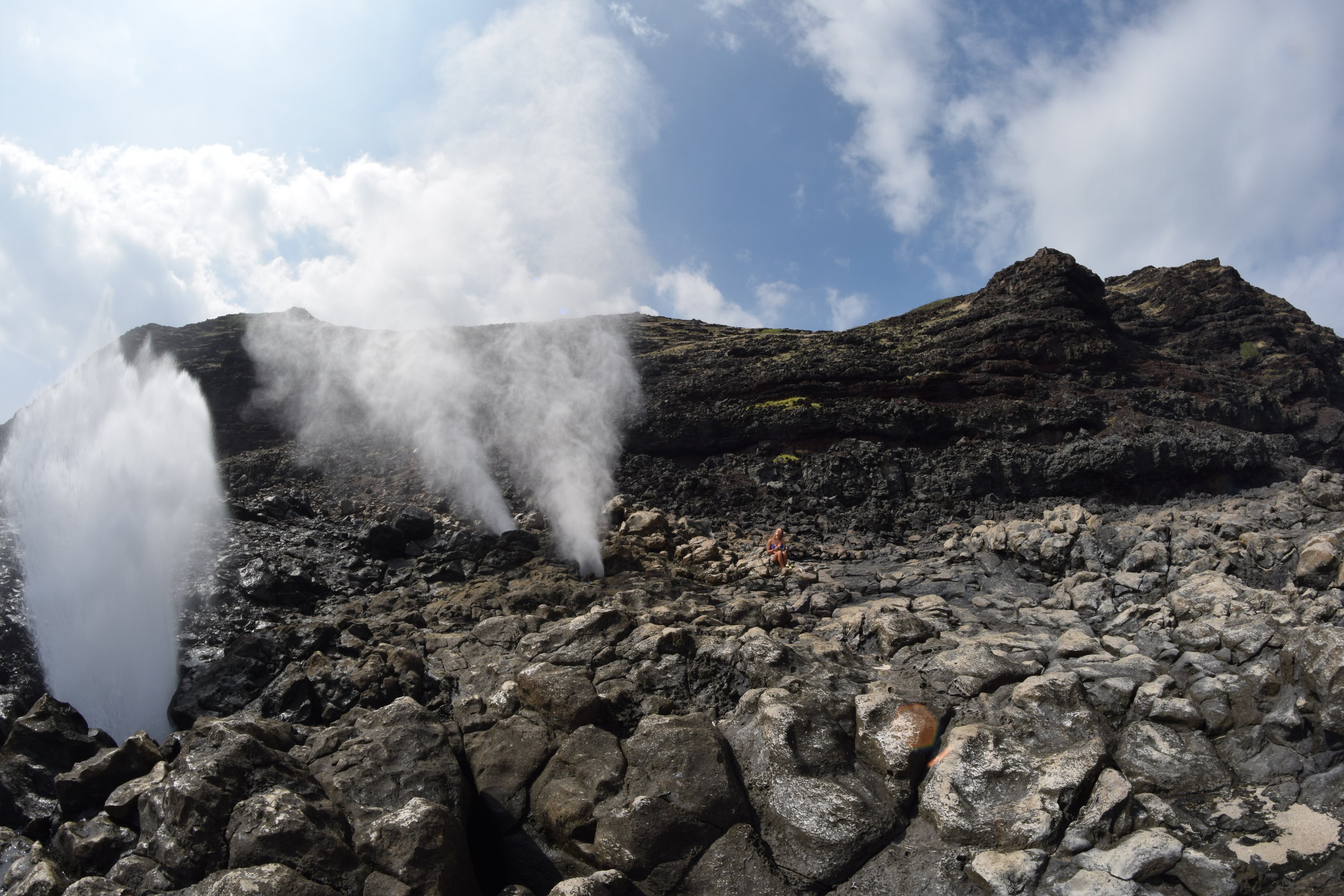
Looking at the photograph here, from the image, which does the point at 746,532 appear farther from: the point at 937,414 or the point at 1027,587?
the point at 937,414

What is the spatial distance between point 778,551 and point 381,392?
19.7 metres

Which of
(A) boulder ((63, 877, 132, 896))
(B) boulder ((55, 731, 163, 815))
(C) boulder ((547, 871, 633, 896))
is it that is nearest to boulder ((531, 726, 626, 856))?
(C) boulder ((547, 871, 633, 896))

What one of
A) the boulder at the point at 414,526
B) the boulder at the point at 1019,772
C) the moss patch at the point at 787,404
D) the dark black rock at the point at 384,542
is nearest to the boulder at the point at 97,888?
the boulder at the point at 1019,772

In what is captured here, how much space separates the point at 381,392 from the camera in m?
29.1

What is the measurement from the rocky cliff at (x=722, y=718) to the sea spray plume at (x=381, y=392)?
353 cm

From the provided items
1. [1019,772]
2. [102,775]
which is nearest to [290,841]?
[102,775]

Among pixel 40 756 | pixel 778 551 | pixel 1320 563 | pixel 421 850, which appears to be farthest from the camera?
pixel 778 551

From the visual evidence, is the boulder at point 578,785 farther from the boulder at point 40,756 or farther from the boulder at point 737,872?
the boulder at point 40,756

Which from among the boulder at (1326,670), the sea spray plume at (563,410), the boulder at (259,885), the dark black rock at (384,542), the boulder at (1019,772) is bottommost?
the boulder at (259,885)

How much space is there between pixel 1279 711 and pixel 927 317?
1357 inches

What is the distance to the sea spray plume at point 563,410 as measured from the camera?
2167 cm

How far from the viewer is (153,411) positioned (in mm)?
20500

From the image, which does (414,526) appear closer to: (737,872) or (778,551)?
(778,551)

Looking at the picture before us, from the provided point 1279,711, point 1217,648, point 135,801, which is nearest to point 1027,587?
point 1217,648
